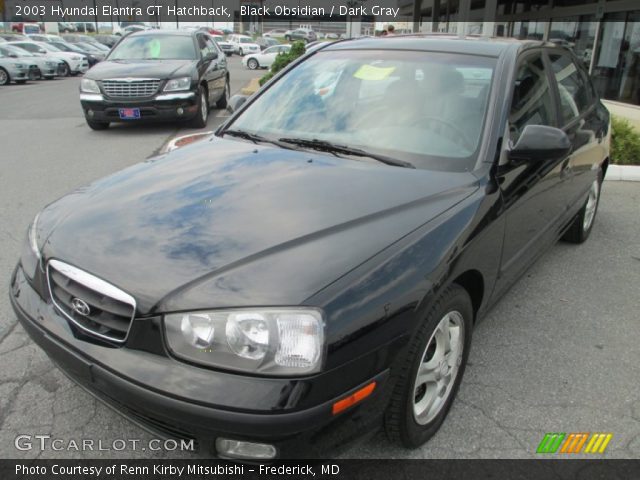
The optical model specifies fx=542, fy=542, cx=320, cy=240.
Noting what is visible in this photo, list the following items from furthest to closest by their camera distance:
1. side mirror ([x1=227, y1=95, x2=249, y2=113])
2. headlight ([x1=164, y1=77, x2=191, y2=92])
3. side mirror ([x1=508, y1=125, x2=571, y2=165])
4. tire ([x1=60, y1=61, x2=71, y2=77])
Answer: tire ([x1=60, y1=61, x2=71, y2=77]), headlight ([x1=164, y1=77, x2=191, y2=92]), side mirror ([x1=227, y1=95, x2=249, y2=113]), side mirror ([x1=508, y1=125, x2=571, y2=165])

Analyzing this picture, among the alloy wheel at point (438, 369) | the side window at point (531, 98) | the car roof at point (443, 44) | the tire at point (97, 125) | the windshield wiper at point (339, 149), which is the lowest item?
the tire at point (97, 125)

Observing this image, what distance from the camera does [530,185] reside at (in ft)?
9.78

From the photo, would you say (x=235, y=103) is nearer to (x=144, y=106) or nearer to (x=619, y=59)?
(x=144, y=106)

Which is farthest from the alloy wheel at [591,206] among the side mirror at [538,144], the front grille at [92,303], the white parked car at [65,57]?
the white parked car at [65,57]

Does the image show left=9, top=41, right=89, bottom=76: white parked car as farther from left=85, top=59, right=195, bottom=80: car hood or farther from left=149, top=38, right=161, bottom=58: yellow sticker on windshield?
left=85, top=59, right=195, bottom=80: car hood

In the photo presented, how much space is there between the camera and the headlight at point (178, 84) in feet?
29.7

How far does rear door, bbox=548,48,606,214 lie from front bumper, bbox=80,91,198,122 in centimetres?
654

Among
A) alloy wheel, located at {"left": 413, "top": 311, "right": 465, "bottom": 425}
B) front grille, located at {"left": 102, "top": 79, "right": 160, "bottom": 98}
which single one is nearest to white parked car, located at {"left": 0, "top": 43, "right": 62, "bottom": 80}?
front grille, located at {"left": 102, "top": 79, "right": 160, "bottom": 98}

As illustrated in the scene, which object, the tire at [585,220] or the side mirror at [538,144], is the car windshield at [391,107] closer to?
the side mirror at [538,144]

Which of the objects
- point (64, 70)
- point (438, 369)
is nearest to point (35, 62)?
point (64, 70)

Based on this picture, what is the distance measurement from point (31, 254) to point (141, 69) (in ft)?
24.8

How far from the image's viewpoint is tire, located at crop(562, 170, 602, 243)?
465 centimetres

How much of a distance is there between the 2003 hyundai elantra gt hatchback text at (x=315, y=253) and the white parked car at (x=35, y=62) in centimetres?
2117

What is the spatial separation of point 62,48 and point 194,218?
33.1m
